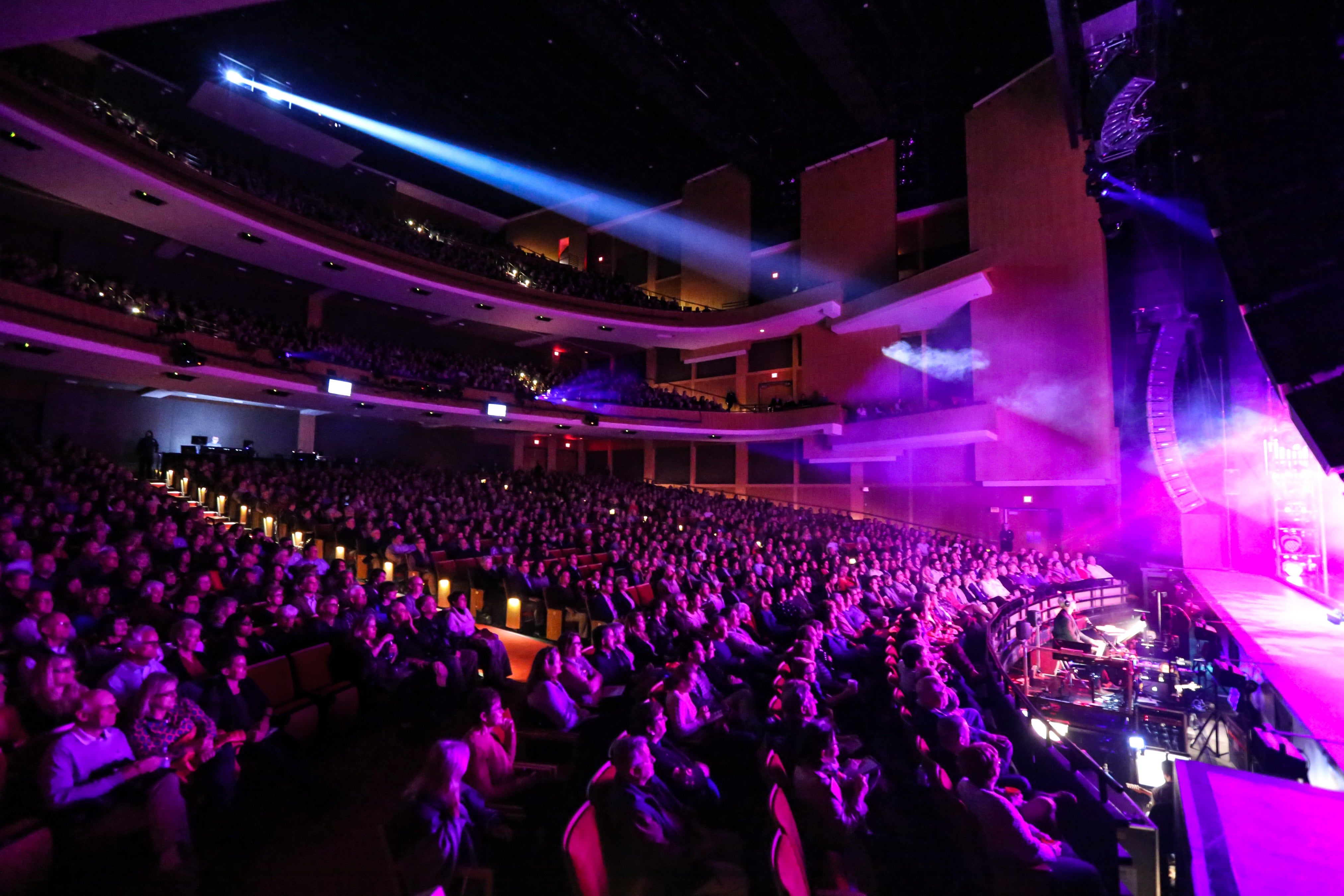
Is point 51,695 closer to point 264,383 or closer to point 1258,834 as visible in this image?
point 1258,834

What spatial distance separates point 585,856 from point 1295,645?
21.6 ft

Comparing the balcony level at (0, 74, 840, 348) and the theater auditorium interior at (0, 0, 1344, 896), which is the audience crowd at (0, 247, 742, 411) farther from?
the balcony level at (0, 74, 840, 348)

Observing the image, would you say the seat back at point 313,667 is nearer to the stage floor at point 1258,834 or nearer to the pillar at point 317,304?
the stage floor at point 1258,834

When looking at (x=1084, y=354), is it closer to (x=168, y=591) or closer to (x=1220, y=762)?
(x=1220, y=762)

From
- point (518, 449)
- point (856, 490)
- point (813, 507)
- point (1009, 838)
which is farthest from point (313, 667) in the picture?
point (518, 449)

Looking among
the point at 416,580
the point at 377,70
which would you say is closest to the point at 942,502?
the point at 416,580

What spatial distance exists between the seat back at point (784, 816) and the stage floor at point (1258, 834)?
4.07ft

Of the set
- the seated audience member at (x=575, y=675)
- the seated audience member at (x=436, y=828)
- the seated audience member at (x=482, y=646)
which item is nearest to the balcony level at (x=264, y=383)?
the seated audience member at (x=482, y=646)

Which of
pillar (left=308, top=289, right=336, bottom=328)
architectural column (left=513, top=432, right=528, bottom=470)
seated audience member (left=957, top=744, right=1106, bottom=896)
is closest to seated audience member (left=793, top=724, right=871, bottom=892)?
seated audience member (left=957, top=744, right=1106, bottom=896)

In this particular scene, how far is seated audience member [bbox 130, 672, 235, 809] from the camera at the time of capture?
108 inches

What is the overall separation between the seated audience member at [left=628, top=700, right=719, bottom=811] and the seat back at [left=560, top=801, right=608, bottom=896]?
0.56 m

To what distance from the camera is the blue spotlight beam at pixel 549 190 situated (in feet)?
50.3

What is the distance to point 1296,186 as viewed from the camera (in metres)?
2.30

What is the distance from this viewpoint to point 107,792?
7.94 feet
